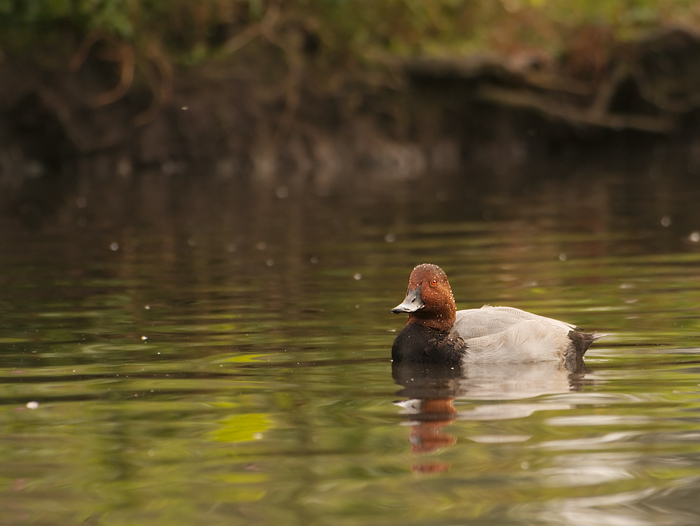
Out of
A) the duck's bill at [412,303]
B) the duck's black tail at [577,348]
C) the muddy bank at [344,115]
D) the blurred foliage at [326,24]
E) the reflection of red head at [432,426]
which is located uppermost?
the blurred foliage at [326,24]

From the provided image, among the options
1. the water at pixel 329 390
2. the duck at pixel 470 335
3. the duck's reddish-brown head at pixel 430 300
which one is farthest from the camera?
the duck's reddish-brown head at pixel 430 300

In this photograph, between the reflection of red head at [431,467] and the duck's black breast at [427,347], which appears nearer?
the reflection of red head at [431,467]

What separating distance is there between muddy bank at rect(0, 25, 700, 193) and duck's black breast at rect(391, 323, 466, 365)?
15.7 m

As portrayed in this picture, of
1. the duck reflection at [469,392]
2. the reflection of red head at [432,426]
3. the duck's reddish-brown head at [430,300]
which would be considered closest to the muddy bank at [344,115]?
the duck's reddish-brown head at [430,300]

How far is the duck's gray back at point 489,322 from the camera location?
6320 mm

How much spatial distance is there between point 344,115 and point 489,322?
19594 millimetres

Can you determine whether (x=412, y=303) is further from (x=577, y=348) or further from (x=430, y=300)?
(x=577, y=348)

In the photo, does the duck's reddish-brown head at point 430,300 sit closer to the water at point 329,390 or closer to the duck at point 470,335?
the duck at point 470,335

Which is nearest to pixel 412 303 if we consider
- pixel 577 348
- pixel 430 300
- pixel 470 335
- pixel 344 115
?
pixel 430 300

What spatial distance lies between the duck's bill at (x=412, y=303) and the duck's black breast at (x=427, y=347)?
0.46ft

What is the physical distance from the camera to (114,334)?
775cm

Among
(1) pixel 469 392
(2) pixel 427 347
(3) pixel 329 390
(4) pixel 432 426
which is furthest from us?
(2) pixel 427 347

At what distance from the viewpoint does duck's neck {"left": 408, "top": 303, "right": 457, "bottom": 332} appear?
21.0 feet

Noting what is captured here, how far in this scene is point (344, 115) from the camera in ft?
84.0
